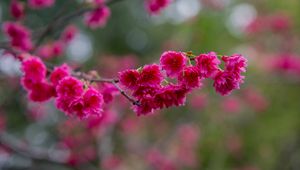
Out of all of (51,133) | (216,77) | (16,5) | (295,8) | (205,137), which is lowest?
(216,77)

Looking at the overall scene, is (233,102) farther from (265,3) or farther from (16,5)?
(16,5)

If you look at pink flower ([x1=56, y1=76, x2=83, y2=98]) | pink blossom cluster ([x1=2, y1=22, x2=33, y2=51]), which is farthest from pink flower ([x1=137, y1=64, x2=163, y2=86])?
pink blossom cluster ([x1=2, y1=22, x2=33, y2=51])

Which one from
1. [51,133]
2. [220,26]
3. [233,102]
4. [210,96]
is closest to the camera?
[233,102]

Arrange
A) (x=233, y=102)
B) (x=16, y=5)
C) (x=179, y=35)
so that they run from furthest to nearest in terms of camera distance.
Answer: (x=179, y=35) → (x=233, y=102) → (x=16, y=5)

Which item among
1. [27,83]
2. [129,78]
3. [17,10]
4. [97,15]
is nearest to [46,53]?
[17,10]

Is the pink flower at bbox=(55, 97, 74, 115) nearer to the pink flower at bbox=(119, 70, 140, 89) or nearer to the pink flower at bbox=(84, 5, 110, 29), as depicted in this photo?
the pink flower at bbox=(119, 70, 140, 89)

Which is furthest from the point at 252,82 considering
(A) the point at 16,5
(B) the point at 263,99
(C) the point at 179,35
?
(A) the point at 16,5

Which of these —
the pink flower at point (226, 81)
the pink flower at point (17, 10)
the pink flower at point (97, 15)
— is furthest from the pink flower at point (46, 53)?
the pink flower at point (226, 81)
